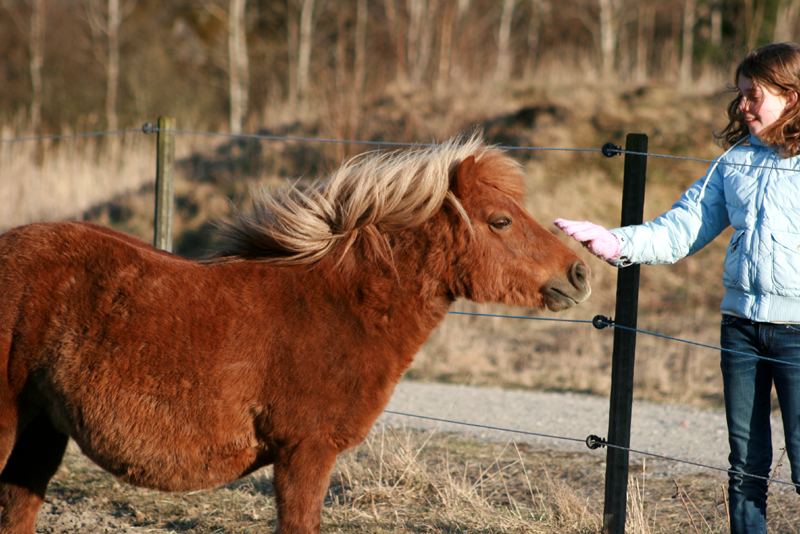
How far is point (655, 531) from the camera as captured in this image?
4.71 m

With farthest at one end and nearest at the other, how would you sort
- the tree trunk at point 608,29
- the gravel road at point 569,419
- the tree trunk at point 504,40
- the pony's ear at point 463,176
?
the tree trunk at point 608,29 → the tree trunk at point 504,40 → the gravel road at point 569,419 → the pony's ear at point 463,176

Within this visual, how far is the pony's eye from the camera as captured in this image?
3703 millimetres

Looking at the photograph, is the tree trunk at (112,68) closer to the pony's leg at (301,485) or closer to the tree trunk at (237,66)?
the tree trunk at (237,66)

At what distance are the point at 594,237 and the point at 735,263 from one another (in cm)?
57

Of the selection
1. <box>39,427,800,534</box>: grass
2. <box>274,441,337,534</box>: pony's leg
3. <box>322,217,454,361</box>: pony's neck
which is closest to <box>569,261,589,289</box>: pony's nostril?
<box>322,217,454,361</box>: pony's neck

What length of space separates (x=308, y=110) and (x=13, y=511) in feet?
46.1

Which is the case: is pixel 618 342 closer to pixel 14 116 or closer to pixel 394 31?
pixel 394 31

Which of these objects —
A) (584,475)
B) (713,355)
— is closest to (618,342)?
(584,475)

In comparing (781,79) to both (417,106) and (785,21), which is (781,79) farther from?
(785,21)

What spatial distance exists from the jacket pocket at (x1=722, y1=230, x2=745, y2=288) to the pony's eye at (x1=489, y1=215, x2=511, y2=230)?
0.88m

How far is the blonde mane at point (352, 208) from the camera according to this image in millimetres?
3693

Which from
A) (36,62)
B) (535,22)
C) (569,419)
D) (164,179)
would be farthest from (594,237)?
(535,22)

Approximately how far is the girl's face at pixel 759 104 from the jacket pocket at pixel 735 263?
17.4 inches

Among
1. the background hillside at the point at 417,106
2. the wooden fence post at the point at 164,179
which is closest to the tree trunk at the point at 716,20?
the background hillside at the point at 417,106
